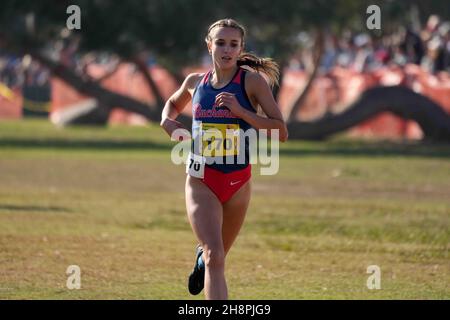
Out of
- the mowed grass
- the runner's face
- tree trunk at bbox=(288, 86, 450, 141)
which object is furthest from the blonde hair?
tree trunk at bbox=(288, 86, 450, 141)

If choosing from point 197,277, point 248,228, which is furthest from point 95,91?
point 197,277

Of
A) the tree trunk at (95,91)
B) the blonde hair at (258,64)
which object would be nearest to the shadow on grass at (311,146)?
the tree trunk at (95,91)

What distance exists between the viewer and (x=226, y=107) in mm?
8453

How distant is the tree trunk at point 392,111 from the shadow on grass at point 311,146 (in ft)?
1.25

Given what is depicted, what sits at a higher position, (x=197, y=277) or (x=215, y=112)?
(x=215, y=112)

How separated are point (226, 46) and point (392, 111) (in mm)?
23795

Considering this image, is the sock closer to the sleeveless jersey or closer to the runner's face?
the sleeveless jersey

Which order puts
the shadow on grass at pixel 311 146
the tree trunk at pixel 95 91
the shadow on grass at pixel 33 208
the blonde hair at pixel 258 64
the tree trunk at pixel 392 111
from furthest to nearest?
the tree trunk at pixel 95 91 → the tree trunk at pixel 392 111 → the shadow on grass at pixel 311 146 → the shadow on grass at pixel 33 208 → the blonde hair at pixel 258 64

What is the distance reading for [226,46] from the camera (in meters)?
8.55

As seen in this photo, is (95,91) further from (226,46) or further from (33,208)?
(226,46)

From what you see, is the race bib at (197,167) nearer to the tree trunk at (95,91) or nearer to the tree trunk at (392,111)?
the tree trunk at (392,111)

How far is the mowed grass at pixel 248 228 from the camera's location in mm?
10461

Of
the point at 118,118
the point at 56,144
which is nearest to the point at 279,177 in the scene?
the point at 56,144

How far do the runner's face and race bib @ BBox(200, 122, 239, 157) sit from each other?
1.44 ft
